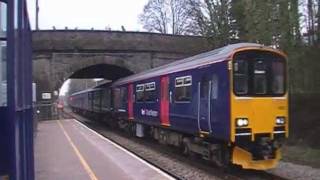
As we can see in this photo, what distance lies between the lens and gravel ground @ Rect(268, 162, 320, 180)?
13070 millimetres

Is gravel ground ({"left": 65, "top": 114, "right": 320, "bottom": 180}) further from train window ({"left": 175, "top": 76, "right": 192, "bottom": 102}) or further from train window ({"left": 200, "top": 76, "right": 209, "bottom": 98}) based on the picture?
train window ({"left": 200, "top": 76, "right": 209, "bottom": 98})

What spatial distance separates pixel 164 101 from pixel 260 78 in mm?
6361

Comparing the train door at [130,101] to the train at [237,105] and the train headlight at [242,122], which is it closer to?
the train at [237,105]

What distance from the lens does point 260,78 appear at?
Result: 44.7 feet

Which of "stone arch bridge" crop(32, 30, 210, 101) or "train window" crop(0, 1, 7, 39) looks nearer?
"train window" crop(0, 1, 7, 39)

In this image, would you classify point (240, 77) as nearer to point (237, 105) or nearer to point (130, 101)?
point (237, 105)

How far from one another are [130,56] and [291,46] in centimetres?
2600

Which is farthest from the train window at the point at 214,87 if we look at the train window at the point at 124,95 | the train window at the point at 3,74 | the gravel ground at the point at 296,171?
the train window at the point at 124,95

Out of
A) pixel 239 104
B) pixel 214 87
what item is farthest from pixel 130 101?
pixel 239 104

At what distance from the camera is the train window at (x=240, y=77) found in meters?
13.2

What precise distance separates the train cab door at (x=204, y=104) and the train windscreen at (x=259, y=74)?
1.23 meters

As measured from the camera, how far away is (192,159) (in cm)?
1730

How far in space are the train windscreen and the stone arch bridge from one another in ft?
104

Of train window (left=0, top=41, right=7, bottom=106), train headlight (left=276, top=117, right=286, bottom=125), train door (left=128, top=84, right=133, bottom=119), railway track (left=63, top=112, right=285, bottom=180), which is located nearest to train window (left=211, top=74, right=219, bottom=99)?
train headlight (left=276, top=117, right=286, bottom=125)
